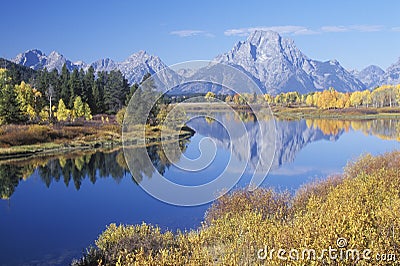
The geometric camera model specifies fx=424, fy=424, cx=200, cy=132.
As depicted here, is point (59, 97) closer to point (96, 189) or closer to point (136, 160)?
point (96, 189)

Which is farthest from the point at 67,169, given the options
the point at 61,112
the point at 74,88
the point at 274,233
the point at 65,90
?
the point at 74,88

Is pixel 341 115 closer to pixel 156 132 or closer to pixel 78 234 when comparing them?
pixel 156 132

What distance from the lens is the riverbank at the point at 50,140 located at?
1469 inches

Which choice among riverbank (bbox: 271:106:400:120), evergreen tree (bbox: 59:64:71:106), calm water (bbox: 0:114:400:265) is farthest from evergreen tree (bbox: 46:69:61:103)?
riverbank (bbox: 271:106:400:120)

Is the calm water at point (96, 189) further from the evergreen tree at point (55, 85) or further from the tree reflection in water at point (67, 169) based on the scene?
the evergreen tree at point (55, 85)

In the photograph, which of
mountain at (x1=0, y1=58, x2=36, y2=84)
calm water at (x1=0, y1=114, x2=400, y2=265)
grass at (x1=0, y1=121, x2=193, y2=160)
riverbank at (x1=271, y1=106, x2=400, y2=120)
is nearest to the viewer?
calm water at (x1=0, y1=114, x2=400, y2=265)

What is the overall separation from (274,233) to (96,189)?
1798 cm

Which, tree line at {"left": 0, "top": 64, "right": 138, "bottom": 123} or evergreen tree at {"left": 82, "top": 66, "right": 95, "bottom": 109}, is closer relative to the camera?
tree line at {"left": 0, "top": 64, "right": 138, "bottom": 123}

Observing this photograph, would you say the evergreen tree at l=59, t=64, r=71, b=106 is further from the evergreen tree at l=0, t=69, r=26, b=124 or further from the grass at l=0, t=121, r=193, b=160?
the evergreen tree at l=0, t=69, r=26, b=124

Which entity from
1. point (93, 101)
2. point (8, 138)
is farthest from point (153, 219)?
point (93, 101)

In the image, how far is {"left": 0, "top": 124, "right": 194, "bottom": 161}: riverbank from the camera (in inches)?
1469

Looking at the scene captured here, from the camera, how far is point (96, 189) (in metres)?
24.4

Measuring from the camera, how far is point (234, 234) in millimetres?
9727

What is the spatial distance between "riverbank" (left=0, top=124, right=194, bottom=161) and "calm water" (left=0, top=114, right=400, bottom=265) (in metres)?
3.65
